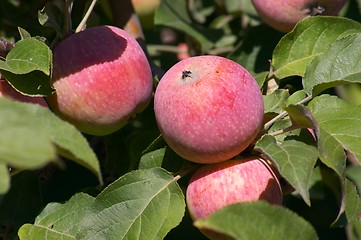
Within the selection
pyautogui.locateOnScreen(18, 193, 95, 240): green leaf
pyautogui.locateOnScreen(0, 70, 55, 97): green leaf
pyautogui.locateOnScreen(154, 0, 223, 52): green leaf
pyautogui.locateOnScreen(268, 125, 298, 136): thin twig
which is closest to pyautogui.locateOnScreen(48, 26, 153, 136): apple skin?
pyautogui.locateOnScreen(0, 70, 55, 97): green leaf

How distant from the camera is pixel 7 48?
128 cm

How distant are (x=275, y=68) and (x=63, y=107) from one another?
45 cm

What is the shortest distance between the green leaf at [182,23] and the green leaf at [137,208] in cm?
70

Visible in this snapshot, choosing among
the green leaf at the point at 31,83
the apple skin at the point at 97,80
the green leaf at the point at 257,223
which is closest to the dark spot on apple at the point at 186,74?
the apple skin at the point at 97,80

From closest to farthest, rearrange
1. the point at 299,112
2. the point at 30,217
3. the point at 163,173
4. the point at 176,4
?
the point at 299,112
the point at 163,173
the point at 30,217
the point at 176,4

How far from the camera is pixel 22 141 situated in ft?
2.50

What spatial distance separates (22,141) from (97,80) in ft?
1.65

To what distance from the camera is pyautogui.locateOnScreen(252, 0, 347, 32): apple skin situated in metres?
1.52

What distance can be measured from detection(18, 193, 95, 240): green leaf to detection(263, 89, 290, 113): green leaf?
36 cm

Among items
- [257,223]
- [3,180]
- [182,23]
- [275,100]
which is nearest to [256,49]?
[182,23]

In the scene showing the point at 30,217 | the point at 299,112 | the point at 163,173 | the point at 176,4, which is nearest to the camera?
the point at 299,112

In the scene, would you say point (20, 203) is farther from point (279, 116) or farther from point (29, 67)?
point (279, 116)

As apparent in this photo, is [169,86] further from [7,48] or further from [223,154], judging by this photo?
[7,48]

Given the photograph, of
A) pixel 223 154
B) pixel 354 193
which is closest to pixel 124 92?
pixel 223 154
